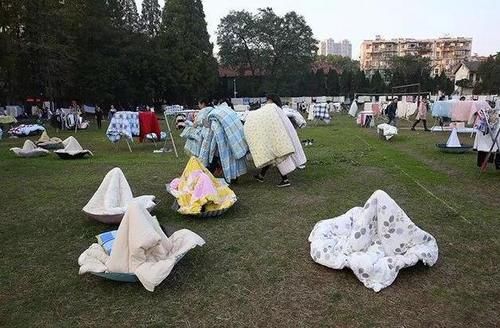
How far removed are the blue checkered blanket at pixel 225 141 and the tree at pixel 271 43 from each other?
4889 cm

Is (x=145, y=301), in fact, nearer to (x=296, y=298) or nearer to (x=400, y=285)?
(x=296, y=298)

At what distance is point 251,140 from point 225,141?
45cm

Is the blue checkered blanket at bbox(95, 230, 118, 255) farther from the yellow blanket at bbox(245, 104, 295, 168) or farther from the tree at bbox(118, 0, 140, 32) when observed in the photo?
the tree at bbox(118, 0, 140, 32)

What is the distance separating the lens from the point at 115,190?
5438 mm

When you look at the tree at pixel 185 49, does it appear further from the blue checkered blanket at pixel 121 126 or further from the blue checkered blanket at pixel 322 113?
the blue checkered blanket at pixel 121 126

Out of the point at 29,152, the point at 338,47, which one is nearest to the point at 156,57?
the point at 29,152

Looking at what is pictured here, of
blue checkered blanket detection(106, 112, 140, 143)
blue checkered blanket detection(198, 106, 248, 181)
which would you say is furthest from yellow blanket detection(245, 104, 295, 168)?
blue checkered blanket detection(106, 112, 140, 143)

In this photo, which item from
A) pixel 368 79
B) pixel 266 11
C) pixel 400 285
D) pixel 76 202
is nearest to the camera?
pixel 400 285

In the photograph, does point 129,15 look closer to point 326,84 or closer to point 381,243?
point 326,84

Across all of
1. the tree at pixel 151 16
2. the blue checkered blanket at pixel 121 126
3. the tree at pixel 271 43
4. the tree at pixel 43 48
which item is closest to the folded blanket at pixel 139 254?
the blue checkered blanket at pixel 121 126

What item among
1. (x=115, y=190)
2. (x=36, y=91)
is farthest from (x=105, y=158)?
(x=36, y=91)

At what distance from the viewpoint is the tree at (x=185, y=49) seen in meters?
43.0

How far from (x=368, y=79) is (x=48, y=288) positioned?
60.7m

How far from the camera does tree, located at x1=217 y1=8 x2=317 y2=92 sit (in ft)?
183
